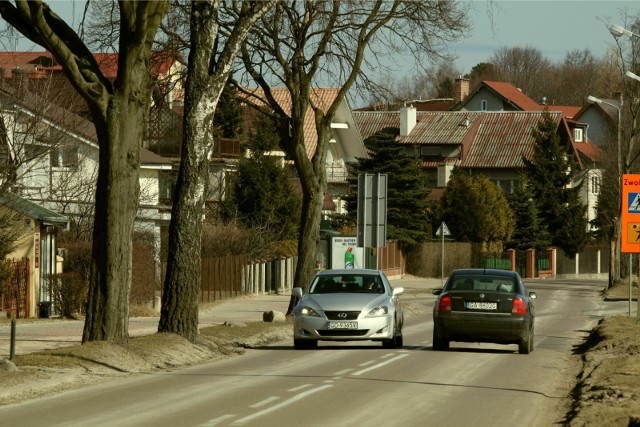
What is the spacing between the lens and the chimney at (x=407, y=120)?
324 ft

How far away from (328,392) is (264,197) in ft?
152

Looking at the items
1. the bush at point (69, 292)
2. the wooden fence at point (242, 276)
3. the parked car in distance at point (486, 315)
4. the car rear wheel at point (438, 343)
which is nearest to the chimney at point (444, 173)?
the wooden fence at point (242, 276)

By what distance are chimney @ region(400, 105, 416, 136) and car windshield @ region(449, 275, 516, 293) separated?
74.9 meters

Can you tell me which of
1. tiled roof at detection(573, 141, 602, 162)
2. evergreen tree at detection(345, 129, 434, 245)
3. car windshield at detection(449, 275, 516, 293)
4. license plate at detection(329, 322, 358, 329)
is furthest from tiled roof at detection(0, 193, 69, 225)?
tiled roof at detection(573, 141, 602, 162)

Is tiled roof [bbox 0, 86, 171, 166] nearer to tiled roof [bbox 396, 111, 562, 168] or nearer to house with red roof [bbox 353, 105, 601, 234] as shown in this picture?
house with red roof [bbox 353, 105, 601, 234]

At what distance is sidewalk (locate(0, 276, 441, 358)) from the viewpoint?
24109 millimetres

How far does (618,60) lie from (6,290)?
1586 inches

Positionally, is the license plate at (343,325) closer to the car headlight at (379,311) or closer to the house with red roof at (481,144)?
the car headlight at (379,311)

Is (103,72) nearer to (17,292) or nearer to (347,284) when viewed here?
(17,292)

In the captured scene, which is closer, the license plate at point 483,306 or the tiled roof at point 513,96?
the license plate at point 483,306

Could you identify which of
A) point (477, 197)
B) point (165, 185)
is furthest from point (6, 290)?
point (477, 197)

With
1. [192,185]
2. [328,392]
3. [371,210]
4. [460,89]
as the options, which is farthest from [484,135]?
[328,392]

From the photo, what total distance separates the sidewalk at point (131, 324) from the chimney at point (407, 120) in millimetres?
48626

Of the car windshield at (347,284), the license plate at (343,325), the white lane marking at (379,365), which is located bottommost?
the white lane marking at (379,365)
